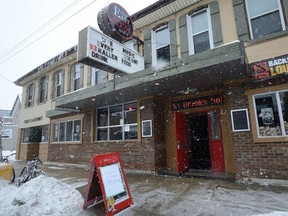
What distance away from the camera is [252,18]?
705 centimetres

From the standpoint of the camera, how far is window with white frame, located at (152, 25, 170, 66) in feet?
29.8

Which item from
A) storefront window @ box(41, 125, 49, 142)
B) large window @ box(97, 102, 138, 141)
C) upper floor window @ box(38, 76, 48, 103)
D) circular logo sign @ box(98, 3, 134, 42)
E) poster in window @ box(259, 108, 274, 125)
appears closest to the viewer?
poster in window @ box(259, 108, 274, 125)

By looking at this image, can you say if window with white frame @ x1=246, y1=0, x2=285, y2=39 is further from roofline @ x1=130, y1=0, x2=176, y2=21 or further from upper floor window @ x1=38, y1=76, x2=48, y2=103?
upper floor window @ x1=38, y1=76, x2=48, y2=103

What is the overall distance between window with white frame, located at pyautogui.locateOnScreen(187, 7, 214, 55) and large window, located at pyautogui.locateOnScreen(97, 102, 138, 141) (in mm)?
3877

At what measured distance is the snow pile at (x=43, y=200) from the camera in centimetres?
444

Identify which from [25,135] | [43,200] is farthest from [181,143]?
[25,135]

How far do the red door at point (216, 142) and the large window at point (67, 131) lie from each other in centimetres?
794

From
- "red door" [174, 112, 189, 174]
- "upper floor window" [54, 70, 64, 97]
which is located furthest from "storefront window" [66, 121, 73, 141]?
"red door" [174, 112, 189, 174]

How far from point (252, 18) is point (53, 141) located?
13.9 m

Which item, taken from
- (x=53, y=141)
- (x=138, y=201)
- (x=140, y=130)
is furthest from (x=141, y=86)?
(x=53, y=141)

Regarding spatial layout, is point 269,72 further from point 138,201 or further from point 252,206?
point 138,201

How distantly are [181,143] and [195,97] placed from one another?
218 centimetres

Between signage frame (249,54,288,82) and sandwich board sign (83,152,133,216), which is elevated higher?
signage frame (249,54,288,82)

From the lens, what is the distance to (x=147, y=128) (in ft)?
28.4
